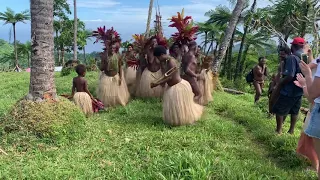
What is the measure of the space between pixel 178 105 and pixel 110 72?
2206mm

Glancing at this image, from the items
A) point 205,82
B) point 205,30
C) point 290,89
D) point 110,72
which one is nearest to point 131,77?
point 110,72

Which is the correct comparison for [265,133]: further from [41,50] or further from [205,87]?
[41,50]

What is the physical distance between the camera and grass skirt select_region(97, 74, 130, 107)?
724 cm

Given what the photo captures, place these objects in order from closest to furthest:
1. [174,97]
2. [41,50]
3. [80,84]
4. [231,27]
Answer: [41,50] < [174,97] < [80,84] < [231,27]

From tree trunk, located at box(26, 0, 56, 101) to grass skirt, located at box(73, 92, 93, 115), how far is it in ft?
4.41

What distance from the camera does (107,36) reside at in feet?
24.2

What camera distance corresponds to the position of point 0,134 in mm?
4531

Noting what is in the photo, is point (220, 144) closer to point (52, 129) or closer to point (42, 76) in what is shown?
point (52, 129)

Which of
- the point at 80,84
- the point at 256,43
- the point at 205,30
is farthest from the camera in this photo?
the point at 205,30

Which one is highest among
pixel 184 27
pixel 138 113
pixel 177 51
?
pixel 184 27

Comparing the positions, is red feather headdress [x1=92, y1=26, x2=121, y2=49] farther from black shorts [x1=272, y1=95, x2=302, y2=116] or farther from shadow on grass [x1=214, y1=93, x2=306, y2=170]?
black shorts [x1=272, y1=95, x2=302, y2=116]

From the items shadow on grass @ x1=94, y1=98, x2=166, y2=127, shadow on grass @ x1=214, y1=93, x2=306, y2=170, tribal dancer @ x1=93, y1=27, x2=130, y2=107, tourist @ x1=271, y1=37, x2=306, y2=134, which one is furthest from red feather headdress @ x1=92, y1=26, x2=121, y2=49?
tourist @ x1=271, y1=37, x2=306, y2=134

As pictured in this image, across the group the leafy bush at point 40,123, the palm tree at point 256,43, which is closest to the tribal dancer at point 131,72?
the leafy bush at point 40,123

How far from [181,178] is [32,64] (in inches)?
110
